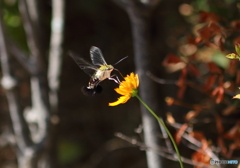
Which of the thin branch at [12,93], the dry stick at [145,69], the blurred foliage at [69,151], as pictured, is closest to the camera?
the dry stick at [145,69]

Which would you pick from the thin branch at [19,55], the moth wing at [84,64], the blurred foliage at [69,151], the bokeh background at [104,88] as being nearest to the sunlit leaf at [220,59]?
the bokeh background at [104,88]

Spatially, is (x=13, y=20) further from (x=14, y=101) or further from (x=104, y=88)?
(x=104, y=88)

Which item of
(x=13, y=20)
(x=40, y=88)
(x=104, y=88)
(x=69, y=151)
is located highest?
(x=13, y=20)

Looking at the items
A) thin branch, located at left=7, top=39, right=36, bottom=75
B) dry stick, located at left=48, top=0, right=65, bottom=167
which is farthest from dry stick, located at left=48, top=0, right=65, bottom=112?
thin branch, located at left=7, top=39, right=36, bottom=75

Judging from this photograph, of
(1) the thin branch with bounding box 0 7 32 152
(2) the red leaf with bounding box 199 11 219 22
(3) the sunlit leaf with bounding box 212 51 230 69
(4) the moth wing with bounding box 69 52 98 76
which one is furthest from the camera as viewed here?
(3) the sunlit leaf with bounding box 212 51 230 69

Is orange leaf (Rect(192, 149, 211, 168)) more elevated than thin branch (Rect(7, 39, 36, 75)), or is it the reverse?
thin branch (Rect(7, 39, 36, 75))

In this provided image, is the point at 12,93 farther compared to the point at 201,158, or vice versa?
the point at 12,93

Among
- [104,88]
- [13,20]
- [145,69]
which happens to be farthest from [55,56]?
[104,88]

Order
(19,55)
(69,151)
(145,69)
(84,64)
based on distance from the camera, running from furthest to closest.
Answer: (69,151) → (19,55) → (145,69) → (84,64)

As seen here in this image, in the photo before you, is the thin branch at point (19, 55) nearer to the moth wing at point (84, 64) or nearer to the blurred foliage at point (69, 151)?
the moth wing at point (84, 64)

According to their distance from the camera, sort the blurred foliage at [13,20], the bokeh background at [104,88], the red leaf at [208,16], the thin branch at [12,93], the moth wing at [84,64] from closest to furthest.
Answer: the moth wing at [84,64] < the red leaf at [208,16] < the thin branch at [12,93] < the blurred foliage at [13,20] < the bokeh background at [104,88]

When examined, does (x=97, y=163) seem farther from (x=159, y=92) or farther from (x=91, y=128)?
(x=159, y=92)

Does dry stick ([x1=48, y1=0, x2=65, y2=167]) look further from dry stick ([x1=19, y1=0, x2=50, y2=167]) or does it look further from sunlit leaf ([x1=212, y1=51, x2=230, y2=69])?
sunlit leaf ([x1=212, y1=51, x2=230, y2=69])
